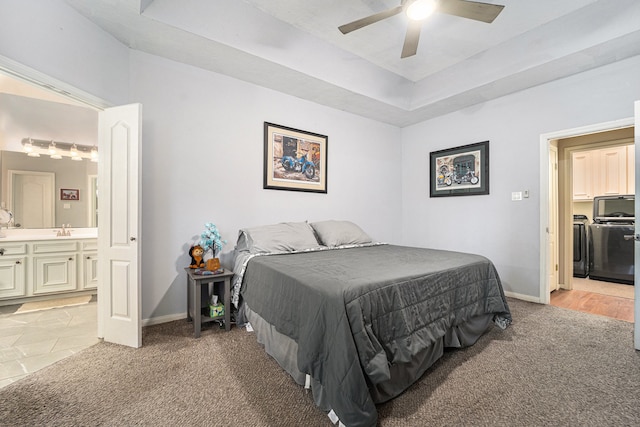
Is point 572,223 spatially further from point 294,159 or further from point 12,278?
point 12,278

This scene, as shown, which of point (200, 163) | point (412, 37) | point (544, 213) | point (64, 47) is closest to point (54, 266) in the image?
point (200, 163)

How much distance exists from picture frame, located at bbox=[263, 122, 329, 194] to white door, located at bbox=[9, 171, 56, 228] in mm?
2949

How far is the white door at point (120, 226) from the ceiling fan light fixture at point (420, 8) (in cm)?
229

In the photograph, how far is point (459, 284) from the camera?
2102 mm

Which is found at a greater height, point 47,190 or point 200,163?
point 200,163

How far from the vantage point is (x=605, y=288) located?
13.2 feet

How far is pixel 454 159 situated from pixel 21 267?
18.9 ft

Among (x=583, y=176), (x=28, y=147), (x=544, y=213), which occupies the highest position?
(x=28, y=147)

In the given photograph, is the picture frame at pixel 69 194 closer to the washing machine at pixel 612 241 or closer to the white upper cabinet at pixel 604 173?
the white upper cabinet at pixel 604 173

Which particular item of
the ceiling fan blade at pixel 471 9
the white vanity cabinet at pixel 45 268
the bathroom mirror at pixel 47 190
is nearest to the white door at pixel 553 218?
the ceiling fan blade at pixel 471 9

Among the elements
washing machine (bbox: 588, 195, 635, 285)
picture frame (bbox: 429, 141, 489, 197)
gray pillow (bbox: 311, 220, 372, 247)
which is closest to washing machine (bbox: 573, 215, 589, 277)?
washing machine (bbox: 588, 195, 635, 285)

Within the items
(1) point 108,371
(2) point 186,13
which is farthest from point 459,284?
(2) point 186,13

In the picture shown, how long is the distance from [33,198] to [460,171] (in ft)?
19.2

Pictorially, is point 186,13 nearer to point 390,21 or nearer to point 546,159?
point 390,21
